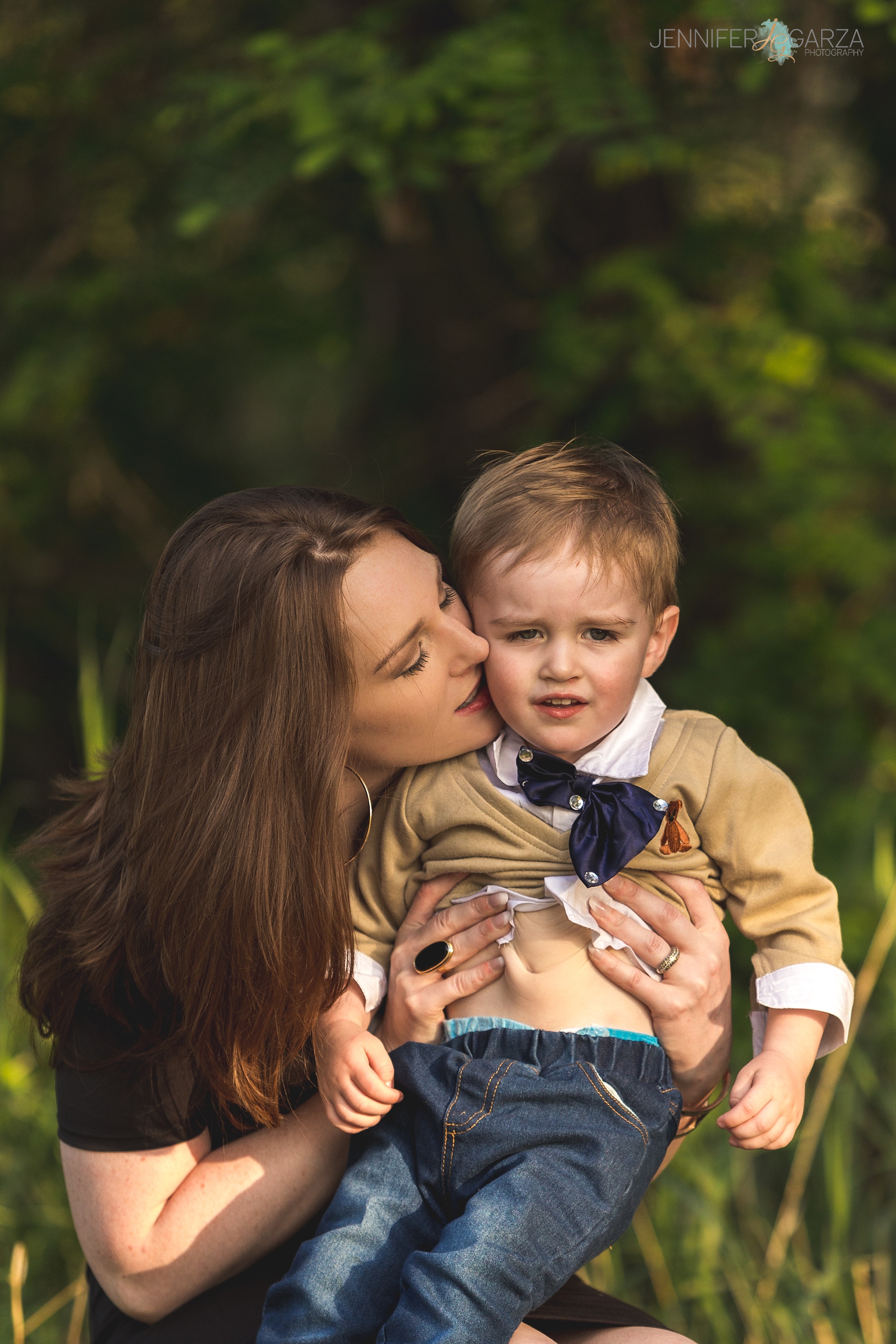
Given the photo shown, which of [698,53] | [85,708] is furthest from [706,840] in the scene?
[698,53]

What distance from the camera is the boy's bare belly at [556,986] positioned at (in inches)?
63.1

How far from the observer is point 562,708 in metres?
1.64

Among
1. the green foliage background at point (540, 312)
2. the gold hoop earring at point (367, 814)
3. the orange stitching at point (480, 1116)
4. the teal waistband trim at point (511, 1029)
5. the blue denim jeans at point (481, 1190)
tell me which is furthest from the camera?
the green foliage background at point (540, 312)

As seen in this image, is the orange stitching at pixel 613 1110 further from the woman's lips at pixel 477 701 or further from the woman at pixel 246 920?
the woman's lips at pixel 477 701

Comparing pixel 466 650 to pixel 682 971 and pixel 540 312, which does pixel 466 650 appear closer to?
pixel 682 971

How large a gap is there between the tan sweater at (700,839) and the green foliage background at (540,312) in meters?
1.32

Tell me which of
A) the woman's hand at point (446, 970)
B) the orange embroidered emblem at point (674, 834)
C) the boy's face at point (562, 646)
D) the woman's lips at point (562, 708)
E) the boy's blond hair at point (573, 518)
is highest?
the boy's blond hair at point (573, 518)

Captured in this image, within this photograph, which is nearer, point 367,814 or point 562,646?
point 562,646

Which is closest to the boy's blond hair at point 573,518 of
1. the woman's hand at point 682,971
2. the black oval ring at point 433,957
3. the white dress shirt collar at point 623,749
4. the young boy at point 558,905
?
the young boy at point 558,905

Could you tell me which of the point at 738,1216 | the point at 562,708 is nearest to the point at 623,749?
the point at 562,708

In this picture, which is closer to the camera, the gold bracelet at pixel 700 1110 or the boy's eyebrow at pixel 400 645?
the boy's eyebrow at pixel 400 645

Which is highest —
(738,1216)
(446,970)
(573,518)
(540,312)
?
(573,518)

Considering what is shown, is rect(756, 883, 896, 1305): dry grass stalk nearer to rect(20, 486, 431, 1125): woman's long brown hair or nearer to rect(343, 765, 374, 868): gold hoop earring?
rect(343, 765, 374, 868): gold hoop earring

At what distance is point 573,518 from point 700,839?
494mm
